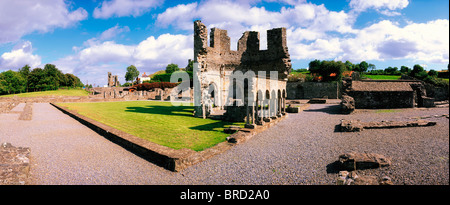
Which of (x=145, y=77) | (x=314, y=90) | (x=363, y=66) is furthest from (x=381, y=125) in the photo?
(x=145, y=77)

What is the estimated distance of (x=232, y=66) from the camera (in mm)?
20312

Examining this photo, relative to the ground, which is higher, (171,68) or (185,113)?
(171,68)

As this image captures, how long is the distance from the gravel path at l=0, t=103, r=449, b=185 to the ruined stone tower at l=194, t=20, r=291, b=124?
20.5 ft

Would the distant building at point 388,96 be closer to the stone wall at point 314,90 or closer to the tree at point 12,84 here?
the stone wall at point 314,90

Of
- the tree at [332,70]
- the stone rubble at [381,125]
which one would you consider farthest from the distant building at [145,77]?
the stone rubble at [381,125]

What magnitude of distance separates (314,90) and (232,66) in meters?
19.0

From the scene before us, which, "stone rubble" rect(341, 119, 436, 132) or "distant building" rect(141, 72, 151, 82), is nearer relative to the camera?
"stone rubble" rect(341, 119, 436, 132)

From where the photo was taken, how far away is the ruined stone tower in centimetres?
1513

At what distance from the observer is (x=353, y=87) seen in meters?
17.6

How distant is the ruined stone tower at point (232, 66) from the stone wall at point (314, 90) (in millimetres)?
14657

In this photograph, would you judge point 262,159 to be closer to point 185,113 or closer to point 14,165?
point 14,165

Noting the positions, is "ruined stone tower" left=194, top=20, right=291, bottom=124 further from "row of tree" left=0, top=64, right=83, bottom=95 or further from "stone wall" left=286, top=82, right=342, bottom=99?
"row of tree" left=0, top=64, right=83, bottom=95

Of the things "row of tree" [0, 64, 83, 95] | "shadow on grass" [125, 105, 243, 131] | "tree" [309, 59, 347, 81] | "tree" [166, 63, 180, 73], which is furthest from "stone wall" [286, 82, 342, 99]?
"row of tree" [0, 64, 83, 95]
